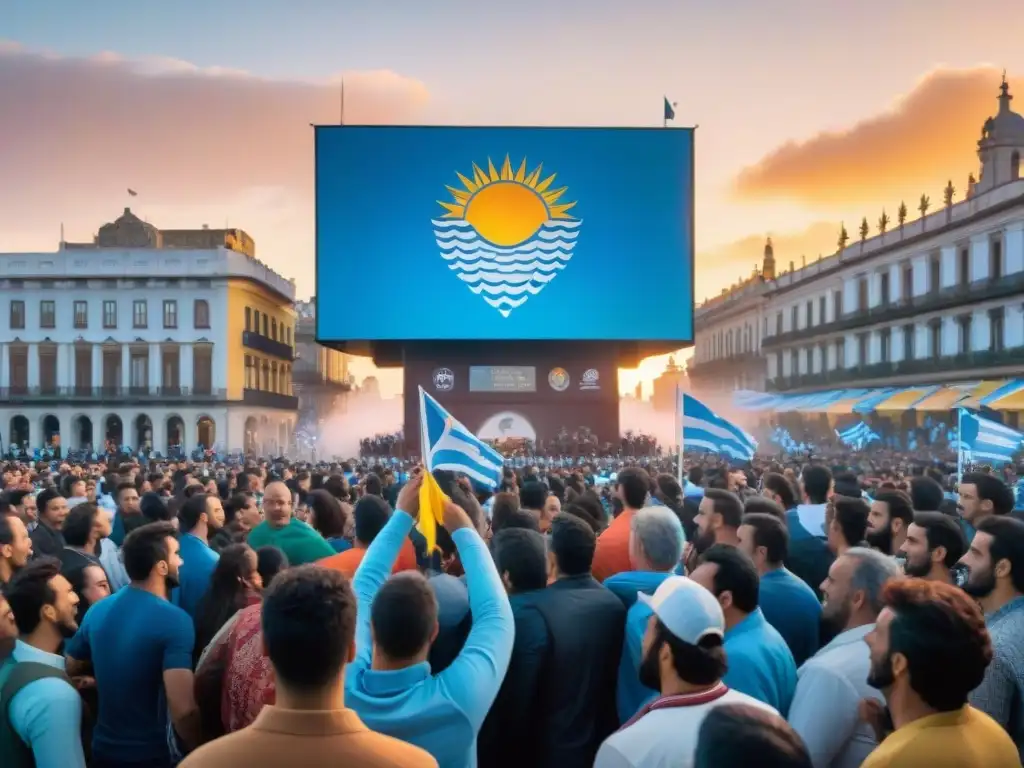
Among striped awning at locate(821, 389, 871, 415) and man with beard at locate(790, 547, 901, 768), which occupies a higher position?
striped awning at locate(821, 389, 871, 415)

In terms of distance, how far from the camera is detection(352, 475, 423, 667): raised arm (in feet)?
10.8

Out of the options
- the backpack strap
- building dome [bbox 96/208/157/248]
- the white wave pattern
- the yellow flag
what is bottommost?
the backpack strap

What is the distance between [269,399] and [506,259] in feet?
88.8

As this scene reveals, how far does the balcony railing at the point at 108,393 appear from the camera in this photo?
5428 cm

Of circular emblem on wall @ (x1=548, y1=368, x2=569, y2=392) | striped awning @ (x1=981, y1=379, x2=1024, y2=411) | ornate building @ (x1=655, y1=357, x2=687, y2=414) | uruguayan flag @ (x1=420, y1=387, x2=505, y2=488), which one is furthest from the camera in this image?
ornate building @ (x1=655, y1=357, x2=687, y2=414)

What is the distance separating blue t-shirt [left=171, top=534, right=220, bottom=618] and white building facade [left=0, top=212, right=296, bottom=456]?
1973 inches

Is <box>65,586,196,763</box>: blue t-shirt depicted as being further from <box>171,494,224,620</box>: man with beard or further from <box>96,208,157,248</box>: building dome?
<box>96,208,157,248</box>: building dome

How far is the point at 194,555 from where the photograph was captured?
18.9 ft

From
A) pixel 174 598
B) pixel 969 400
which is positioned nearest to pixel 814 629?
pixel 174 598

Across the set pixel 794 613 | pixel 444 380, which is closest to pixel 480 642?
pixel 794 613

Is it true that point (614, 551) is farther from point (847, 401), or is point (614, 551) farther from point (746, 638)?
point (847, 401)

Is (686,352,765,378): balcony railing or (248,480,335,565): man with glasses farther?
(686,352,765,378): balcony railing

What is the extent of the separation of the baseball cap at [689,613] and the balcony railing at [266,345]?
55.4 meters

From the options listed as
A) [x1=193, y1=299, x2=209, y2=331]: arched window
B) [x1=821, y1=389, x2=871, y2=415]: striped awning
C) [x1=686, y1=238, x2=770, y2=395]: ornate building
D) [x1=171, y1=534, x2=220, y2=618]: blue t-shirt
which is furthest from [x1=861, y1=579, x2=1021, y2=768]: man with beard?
[x1=686, y1=238, x2=770, y2=395]: ornate building
